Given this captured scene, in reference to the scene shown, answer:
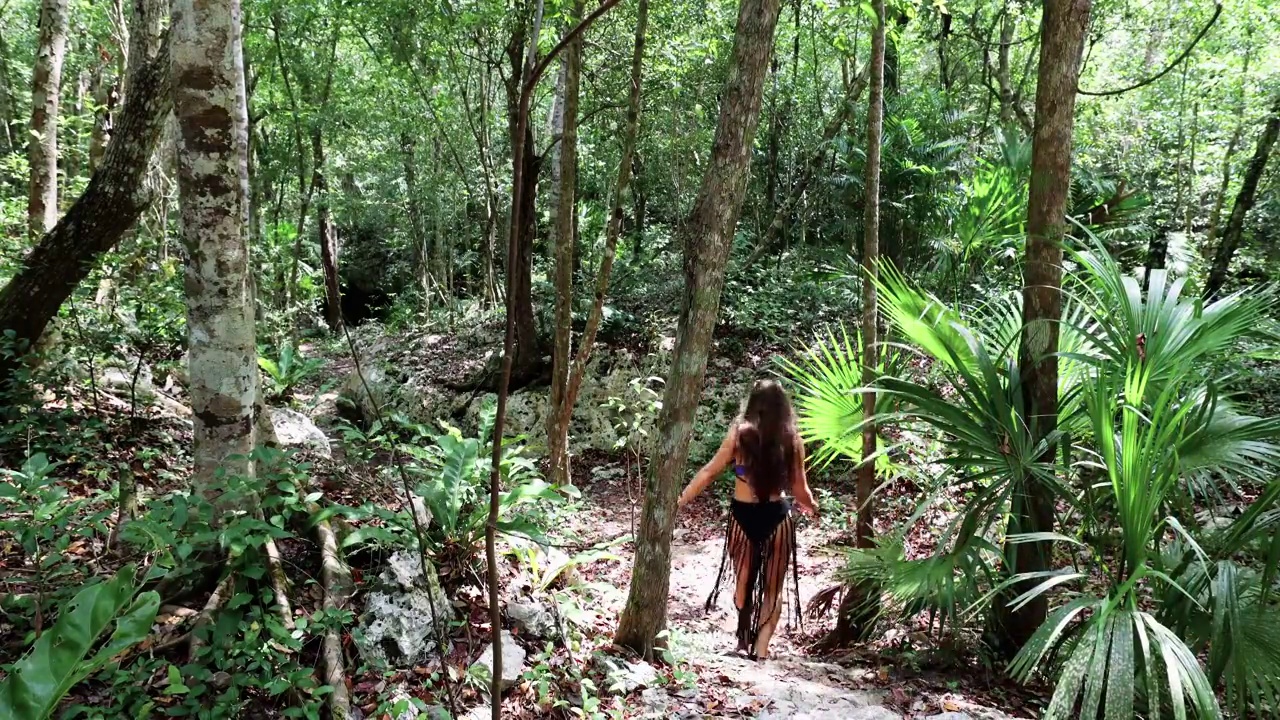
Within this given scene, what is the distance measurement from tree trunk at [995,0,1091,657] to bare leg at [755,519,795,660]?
1.26 meters

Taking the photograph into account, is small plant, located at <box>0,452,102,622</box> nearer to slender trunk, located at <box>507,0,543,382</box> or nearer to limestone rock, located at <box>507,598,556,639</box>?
limestone rock, located at <box>507,598,556,639</box>

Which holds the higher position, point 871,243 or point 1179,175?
point 1179,175

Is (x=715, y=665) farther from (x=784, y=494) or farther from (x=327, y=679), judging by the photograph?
(x=327, y=679)

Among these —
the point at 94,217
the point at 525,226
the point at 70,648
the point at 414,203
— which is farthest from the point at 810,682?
the point at 414,203

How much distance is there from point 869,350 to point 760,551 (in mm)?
1608

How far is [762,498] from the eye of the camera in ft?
14.2

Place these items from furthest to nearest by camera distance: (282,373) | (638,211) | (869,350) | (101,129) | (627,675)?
(638,211) < (282,373) < (101,129) < (869,350) < (627,675)

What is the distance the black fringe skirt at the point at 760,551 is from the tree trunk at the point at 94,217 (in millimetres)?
5116

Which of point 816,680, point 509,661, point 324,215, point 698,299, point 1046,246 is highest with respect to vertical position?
point 324,215

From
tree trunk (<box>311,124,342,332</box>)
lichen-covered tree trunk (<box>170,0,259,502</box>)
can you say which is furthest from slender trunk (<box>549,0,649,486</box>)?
tree trunk (<box>311,124,342,332</box>)

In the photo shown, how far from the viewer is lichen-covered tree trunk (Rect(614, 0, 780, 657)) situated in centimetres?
326

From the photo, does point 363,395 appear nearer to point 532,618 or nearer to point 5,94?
point 532,618

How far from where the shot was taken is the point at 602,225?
15.8m

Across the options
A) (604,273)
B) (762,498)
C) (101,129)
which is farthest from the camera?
(101,129)
